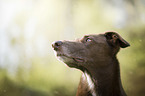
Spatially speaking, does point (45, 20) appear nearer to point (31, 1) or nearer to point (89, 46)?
point (31, 1)

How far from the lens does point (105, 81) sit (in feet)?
4.66

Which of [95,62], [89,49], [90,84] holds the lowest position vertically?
[90,84]

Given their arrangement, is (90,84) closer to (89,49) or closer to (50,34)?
(89,49)

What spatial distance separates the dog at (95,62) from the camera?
1.38 m

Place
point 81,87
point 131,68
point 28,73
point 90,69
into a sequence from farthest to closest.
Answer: point 28,73
point 131,68
point 81,87
point 90,69

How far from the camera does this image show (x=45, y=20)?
3.66 metres

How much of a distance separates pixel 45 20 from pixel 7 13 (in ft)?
2.95

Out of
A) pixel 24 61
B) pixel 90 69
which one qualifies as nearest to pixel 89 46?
pixel 90 69

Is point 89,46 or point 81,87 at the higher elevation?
point 89,46

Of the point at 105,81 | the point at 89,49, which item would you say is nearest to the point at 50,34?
the point at 89,49

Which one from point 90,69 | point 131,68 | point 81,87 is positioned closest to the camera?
point 90,69

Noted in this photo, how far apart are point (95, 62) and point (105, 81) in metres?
0.18

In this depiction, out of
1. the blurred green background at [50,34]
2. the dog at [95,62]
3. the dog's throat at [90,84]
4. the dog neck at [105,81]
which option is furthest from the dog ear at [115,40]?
the blurred green background at [50,34]

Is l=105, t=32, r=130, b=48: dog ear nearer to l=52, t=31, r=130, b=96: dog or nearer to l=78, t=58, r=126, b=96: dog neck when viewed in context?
l=52, t=31, r=130, b=96: dog
